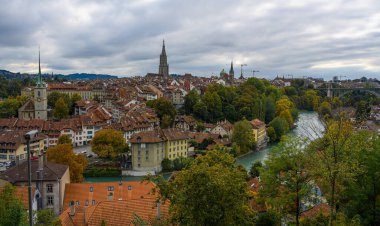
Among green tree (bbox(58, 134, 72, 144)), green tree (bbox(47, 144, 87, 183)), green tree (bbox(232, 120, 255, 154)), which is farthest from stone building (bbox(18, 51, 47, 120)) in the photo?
green tree (bbox(232, 120, 255, 154))

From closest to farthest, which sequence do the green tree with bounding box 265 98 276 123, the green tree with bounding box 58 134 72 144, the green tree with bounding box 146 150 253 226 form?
the green tree with bounding box 146 150 253 226 < the green tree with bounding box 58 134 72 144 < the green tree with bounding box 265 98 276 123

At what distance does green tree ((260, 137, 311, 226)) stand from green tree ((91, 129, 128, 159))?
20.2 metres

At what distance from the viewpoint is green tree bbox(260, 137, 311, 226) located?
9.66m

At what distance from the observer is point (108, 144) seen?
30.0 metres

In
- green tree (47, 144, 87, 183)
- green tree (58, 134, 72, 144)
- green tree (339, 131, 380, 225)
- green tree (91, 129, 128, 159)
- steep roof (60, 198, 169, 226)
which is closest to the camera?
green tree (339, 131, 380, 225)

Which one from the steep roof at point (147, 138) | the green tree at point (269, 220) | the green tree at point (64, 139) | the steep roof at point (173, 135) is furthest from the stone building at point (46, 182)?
the green tree at point (64, 139)

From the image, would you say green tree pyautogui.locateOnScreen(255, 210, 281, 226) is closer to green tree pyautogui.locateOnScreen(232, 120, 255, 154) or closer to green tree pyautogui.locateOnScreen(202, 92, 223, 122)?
green tree pyautogui.locateOnScreen(232, 120, 255, 154)

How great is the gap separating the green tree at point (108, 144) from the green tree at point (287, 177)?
2022cm

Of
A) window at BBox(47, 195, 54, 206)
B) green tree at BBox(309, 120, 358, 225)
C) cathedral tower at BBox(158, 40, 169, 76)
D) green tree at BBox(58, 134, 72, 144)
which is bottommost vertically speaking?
window at BBox(47, 195, 54, 206)

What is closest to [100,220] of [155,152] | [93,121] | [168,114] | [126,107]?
[155,152]

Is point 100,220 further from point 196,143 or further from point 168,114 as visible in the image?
point 168,114

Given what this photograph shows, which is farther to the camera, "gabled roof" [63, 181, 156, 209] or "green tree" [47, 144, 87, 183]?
"green tree" [47, 144, 87, 183]

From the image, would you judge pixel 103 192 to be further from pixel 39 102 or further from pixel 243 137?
pixel 39 102

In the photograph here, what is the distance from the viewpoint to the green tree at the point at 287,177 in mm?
9664
